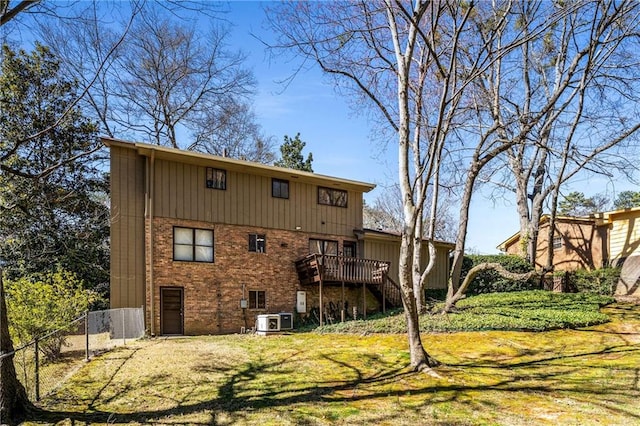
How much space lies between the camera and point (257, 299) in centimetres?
1738

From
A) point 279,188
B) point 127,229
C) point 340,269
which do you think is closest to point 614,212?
point 340,269

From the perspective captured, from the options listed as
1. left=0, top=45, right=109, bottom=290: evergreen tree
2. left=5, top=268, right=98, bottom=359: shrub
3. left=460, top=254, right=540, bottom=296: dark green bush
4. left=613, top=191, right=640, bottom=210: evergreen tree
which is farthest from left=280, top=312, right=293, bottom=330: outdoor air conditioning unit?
left=613, top=191, right=640, bottom=210: evergreen tree

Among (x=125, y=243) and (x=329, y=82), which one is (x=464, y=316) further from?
(x=125, y=243)

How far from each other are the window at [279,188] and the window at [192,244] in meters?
3.08

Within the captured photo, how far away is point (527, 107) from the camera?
18641mm

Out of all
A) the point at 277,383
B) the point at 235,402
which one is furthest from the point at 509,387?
the point at 235,402

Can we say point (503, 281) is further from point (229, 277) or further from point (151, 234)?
point (151, 234)

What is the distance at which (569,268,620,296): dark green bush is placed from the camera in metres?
19.0

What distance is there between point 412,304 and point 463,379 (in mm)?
1553

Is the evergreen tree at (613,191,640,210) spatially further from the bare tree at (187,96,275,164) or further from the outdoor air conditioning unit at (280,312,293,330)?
the outdoor air conditioning unit at (280,312,293,330)

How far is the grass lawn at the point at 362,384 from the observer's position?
21.0 ft

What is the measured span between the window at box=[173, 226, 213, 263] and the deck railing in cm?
371

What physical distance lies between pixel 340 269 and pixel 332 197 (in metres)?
3.50

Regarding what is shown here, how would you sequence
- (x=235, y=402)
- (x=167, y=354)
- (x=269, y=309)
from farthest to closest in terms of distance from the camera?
(x=269, y=309) → (x=167, y=354) → (x=235, y=402)
